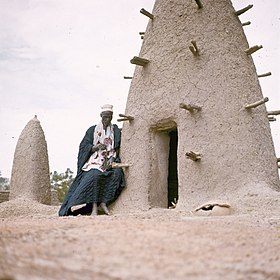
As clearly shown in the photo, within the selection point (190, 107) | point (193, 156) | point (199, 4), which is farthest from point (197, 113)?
point (199, 4)

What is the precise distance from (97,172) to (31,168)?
12.0 ft

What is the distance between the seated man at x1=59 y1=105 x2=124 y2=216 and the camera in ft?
21.3

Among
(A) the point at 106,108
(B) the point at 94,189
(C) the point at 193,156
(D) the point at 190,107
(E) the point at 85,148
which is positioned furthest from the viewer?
(A) the point at 106,108

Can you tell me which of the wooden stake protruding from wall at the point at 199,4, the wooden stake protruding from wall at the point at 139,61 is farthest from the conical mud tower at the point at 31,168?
the wooden stake protruding from wall at the point at 199,4

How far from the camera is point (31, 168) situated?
979cm

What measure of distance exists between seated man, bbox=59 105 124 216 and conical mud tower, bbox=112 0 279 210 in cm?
22

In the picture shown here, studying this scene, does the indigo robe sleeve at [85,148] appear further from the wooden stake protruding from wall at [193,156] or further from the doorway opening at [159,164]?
the wooden stake protruding from wall at [193,156]

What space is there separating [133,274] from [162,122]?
15.6ft

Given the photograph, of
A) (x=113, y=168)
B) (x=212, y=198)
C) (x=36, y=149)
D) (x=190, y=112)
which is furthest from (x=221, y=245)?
(x=36, y=149)

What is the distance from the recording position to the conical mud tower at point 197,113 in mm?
5613

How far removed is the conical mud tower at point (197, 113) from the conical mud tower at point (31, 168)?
3.70 m

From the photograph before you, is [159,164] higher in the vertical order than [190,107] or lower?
lower

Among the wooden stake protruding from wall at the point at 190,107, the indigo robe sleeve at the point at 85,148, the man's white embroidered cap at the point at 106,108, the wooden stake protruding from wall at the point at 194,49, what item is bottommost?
the indigo robe sleeve at the point at 85,148

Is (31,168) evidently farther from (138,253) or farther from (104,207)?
(138,253)
